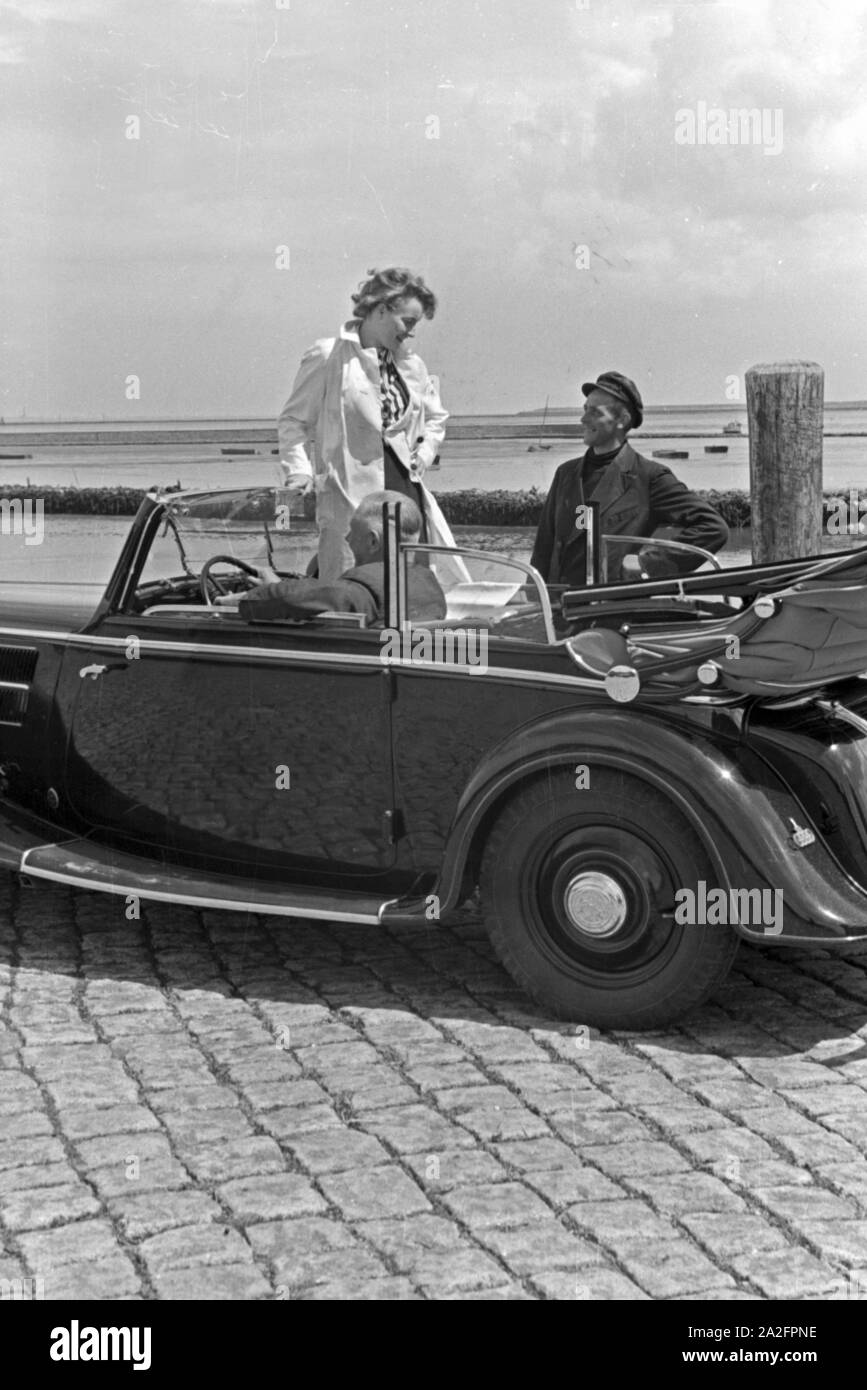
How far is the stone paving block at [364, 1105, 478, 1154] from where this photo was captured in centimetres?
400

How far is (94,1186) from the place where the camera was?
3.77m

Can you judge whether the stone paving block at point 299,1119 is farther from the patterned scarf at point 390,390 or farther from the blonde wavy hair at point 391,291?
the blonde wavy hair at point 391,291

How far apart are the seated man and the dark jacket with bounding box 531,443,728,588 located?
1.05 metres

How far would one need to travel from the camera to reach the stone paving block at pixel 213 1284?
129 inches

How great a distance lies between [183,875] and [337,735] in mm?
756

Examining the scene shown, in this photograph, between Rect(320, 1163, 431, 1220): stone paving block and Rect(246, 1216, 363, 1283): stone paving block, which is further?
Rect(320, 1163, 431, 1220): stone paving block

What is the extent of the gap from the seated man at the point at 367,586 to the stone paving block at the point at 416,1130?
4.93ft

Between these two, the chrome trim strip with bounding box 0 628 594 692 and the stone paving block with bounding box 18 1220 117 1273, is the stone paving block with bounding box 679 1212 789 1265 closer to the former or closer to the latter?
the stone paving block with bounding box 18 1220 117 1273

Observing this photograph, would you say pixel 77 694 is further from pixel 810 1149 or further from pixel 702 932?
pixel 810 1149

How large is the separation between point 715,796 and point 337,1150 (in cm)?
137

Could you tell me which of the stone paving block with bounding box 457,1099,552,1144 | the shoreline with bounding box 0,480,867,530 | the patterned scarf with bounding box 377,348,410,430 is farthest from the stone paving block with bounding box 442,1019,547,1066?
the patterned scarf with bounding box 377,348,410,430

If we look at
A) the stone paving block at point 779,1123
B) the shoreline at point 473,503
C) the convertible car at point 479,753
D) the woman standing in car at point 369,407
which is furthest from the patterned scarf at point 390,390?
the stone paving block at point 779,1123

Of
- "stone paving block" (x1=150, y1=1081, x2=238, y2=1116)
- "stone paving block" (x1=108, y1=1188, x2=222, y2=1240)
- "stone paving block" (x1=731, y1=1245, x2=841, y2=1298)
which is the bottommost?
"stone paving block" (x1=731, y1=1245, x2=841, y2=1298)
